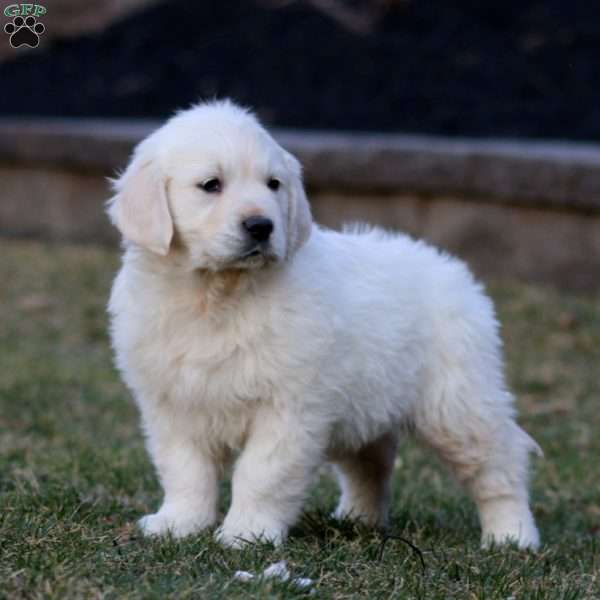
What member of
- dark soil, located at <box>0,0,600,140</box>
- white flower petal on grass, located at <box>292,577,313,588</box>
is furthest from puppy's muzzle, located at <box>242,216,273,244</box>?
dark soil, located at <box>0,0,600,140</box>

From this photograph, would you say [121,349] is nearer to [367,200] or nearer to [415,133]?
[367,200]

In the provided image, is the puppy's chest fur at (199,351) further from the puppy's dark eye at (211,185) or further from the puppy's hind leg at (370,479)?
the puppy's hind leg at (370,479)

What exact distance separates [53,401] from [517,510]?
3541 millimetres

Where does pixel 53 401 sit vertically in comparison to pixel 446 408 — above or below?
below

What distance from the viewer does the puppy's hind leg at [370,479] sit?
5.29 m

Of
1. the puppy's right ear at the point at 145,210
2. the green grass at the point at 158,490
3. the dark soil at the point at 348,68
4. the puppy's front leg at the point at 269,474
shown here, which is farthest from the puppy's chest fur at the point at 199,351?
the dark soil at the point at 348,68

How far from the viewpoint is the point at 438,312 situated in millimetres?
5004

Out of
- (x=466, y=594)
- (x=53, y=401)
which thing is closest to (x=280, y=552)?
(x=466, y=594)

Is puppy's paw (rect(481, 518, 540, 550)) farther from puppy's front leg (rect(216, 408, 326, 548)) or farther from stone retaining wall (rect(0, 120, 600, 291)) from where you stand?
stone retaining wall (rect(0, 120, 600, 291))

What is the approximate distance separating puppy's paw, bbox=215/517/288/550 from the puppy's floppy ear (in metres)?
0.90

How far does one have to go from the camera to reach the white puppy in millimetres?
4375

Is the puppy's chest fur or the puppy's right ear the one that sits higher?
the puppy's right ear

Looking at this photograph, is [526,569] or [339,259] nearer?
[526,569]

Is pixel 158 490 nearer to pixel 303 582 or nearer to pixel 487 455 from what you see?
pixel 487 455
